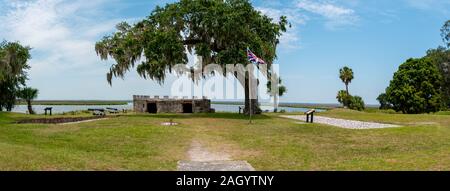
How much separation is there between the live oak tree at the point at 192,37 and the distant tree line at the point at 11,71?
1541 centimetres

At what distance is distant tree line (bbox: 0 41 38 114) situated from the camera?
46.1 metres

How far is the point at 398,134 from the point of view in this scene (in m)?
19.7

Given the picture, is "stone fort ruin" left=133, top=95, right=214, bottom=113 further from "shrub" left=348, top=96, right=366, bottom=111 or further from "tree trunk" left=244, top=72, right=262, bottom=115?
"shrub" left=348, top=96, right=366, bottom=111

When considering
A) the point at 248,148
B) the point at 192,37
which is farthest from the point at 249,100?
the point at 248,148

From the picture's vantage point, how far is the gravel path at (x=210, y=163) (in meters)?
11.7

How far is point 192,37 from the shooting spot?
3709 centimetres

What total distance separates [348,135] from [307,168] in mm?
9011

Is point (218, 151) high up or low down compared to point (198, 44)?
down

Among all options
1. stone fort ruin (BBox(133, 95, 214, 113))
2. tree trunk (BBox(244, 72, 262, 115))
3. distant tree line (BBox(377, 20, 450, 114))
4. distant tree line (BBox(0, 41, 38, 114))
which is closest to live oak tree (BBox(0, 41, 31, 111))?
distant tree line (BBox(0, 41, 38, 114))

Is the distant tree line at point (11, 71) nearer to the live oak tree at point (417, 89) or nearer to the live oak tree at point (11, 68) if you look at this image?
the live oak tree at point (11, 68)

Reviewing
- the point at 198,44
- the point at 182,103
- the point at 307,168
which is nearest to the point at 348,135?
the point at 307,168

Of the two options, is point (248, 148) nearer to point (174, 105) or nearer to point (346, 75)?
point (174, 105)

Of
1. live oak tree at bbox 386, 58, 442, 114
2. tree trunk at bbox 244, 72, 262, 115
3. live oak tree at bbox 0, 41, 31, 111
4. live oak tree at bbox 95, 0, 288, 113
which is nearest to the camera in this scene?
live oak tree at bbox 95, 0, 288, 113
